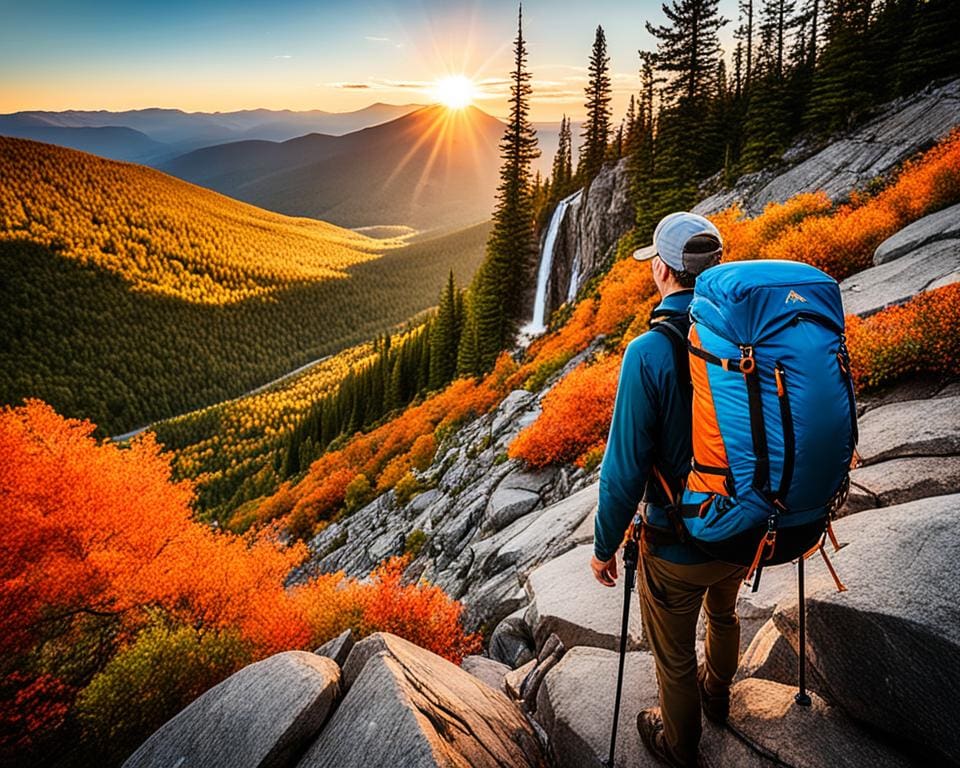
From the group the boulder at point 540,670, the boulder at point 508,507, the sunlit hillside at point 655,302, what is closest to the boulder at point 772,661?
the boulder at point 540,670

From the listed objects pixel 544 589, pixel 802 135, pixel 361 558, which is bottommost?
pixel 361 558

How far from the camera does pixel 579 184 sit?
49969 millimetres

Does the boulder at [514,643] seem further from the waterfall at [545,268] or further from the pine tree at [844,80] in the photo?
the waterfall at [545,268]

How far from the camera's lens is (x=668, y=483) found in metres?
3.21

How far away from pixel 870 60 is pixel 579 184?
90.7 feet

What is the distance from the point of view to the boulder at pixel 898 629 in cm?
301

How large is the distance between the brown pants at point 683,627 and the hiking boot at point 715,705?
0.83ft

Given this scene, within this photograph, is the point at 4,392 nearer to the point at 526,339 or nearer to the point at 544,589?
the point at 526,339

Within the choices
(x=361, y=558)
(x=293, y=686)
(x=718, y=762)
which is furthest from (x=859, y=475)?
(x=361, y=558)

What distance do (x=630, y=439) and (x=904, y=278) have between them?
10.3 m

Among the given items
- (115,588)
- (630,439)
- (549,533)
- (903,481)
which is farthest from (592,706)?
(115,588)

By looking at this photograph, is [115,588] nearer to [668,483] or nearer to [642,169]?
[668,483]

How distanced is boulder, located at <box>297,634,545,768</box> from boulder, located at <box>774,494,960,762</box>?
283 centimetres

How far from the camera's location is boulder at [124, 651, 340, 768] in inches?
182
